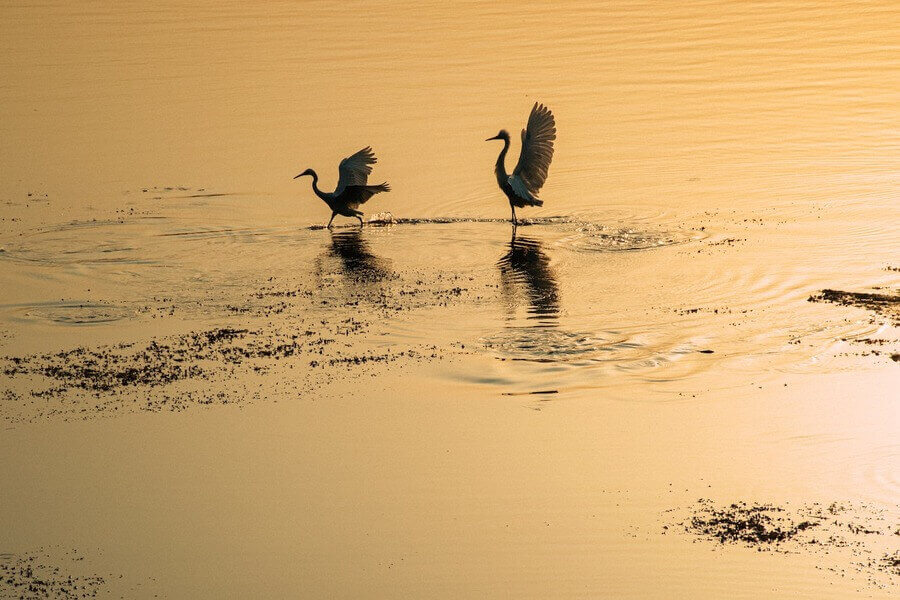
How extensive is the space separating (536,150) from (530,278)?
3.34 m

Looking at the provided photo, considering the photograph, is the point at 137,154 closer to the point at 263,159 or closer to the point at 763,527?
the point at 263,159

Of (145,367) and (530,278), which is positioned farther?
(530,278)

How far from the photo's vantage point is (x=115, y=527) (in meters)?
8.96

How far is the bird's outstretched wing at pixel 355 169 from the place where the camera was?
1741 cm

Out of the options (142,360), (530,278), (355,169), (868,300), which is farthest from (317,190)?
(868,300)

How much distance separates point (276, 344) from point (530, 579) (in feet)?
16.0

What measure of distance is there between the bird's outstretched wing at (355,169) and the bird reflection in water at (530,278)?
229cm

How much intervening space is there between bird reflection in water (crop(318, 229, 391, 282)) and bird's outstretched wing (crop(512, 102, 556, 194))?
89.5 inches

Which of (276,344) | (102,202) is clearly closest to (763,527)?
(276,344)

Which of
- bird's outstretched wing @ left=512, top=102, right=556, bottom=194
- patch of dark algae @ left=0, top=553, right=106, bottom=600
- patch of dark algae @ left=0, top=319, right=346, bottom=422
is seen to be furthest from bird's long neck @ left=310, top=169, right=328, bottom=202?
patch of dark algae @ left=0, top=553, right=106, bottom=600

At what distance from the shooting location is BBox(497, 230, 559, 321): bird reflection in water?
1347 cm

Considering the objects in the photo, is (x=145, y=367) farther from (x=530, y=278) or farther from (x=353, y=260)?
(x=530, y=278)

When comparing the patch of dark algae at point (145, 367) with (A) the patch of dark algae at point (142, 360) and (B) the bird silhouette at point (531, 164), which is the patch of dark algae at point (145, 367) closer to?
(A) the patch of dark algae at point (142, 360)

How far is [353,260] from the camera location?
15.7 m
